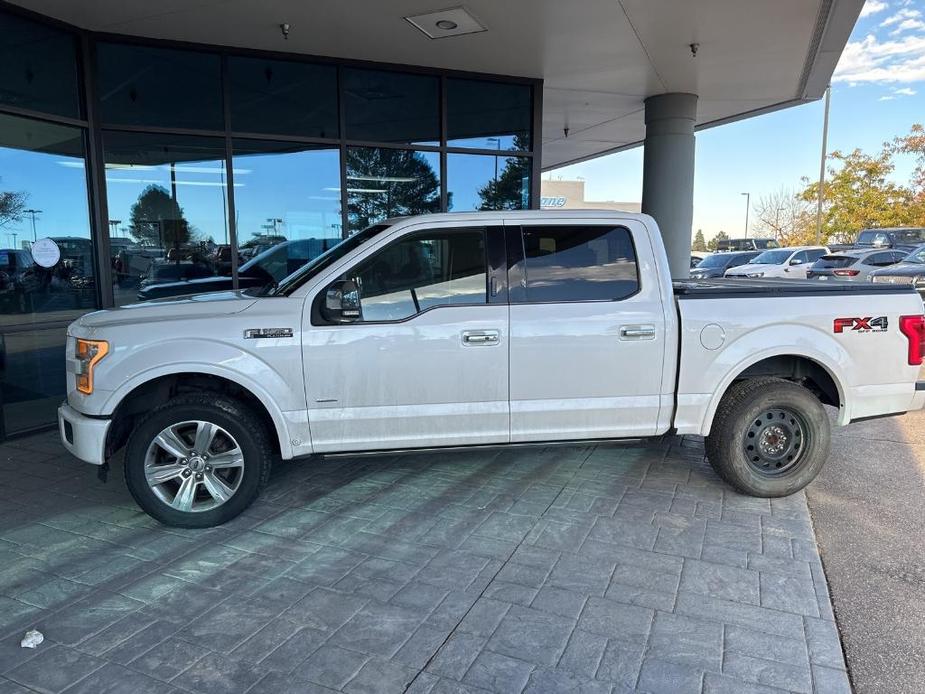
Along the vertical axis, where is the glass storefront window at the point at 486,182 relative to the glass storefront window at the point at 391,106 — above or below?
below

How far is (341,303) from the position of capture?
13.8 ft

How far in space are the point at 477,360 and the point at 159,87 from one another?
5.85 metres

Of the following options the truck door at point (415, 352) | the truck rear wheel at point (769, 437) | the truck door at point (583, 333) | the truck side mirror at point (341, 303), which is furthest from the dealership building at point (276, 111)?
the truck rear wheel at point (769, 437)

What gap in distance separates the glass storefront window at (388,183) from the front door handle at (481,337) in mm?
4975

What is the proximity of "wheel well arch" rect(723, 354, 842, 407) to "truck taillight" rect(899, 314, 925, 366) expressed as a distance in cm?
57

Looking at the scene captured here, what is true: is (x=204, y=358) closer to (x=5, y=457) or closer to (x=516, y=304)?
(x=516, y=304)

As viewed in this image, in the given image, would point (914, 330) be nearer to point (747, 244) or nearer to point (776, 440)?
point (776, 440)

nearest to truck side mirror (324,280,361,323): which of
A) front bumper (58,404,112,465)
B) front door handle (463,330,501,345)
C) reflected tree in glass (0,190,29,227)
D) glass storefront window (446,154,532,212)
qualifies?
front door handle (463,330,501,345)

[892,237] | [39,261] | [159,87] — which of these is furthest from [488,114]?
[892,237]

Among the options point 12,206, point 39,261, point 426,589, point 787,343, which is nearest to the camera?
point 426,589

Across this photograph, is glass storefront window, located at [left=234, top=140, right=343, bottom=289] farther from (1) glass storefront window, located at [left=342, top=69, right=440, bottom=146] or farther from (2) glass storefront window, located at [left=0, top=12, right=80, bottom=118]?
(2) glass storefront window, located at [left=0, top=12, right=80, bottom=118]

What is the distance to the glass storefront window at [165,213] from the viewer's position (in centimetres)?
752

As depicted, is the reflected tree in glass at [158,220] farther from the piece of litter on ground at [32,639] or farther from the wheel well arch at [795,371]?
the wheel well arch at [795,371]

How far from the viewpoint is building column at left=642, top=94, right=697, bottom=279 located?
10.6 meters
